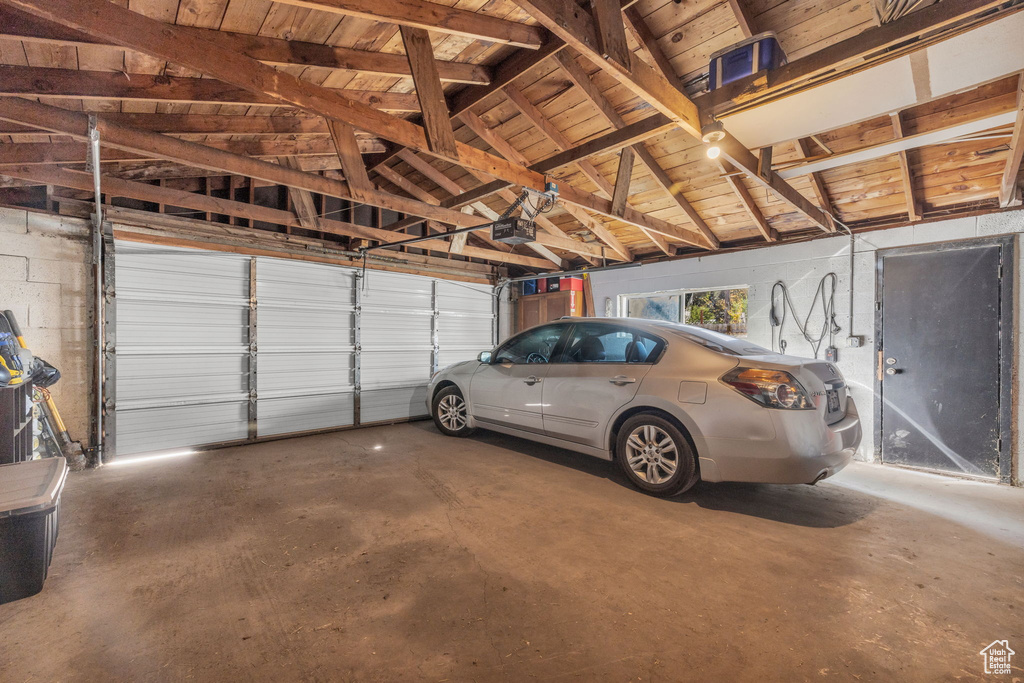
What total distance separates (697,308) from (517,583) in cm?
851

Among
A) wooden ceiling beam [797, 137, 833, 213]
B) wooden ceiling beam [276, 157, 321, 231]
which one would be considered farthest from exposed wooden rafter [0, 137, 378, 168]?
wooden ceiling beam [797, 137, 833, 213]

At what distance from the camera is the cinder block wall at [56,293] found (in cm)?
419

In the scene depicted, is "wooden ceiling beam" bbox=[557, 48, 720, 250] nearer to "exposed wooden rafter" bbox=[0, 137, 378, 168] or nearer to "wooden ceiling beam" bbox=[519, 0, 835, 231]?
"wooden ceiling beam" bbox=[519, 0, 835, 231]

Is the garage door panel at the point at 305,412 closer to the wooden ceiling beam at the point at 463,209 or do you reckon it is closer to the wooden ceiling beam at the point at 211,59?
the wooden ceiling beam at the point at 463,209

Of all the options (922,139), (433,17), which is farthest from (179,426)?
(922,139)

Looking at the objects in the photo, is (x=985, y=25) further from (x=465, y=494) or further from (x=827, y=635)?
(x=465, y=494)

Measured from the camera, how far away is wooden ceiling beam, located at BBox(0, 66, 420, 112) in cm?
256

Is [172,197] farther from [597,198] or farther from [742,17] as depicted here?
[742,17]

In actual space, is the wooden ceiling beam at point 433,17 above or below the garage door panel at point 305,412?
above

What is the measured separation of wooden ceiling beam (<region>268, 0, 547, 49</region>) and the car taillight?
2758 mm

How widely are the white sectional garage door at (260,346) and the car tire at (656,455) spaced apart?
169 inches

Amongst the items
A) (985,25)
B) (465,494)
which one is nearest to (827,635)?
(465,494)

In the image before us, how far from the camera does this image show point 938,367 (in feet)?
14.7

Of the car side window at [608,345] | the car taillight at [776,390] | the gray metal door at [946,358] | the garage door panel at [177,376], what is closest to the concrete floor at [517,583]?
the gray metal door at [946,358]
